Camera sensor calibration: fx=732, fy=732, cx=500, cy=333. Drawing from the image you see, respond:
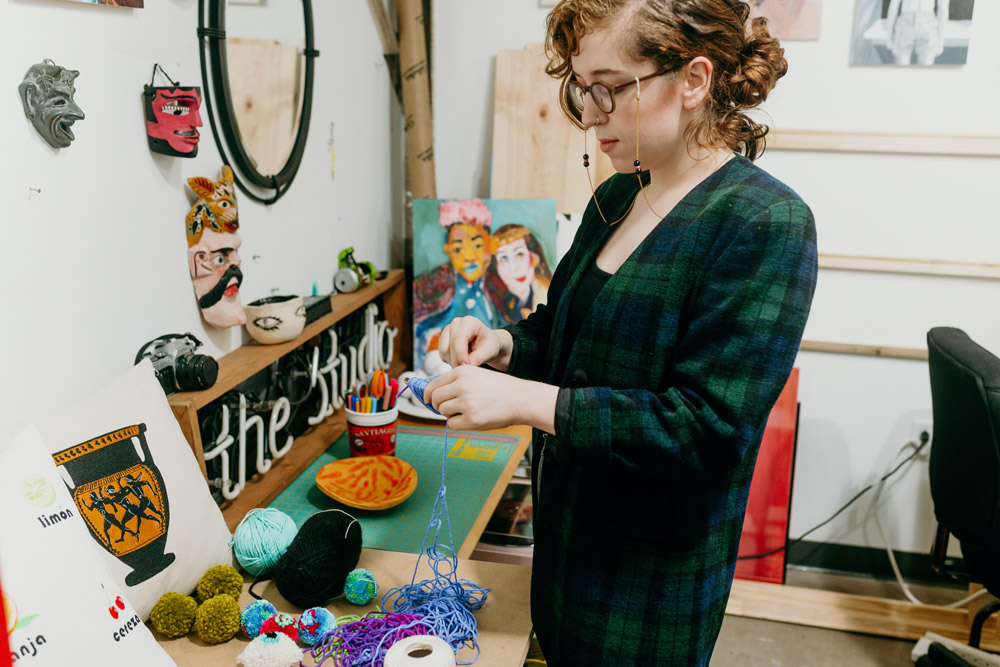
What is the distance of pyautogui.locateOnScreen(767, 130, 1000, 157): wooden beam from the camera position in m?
2.12

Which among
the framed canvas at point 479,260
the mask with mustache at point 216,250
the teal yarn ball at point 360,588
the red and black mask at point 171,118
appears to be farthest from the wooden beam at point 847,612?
the red and black mask at point 171,118

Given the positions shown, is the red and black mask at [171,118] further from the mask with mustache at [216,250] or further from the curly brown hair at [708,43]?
the curly brown hair at [708,43]

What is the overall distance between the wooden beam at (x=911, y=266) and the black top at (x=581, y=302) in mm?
1594

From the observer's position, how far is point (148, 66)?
1.15m

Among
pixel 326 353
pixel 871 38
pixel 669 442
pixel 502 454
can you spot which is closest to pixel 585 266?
pixel 669 442

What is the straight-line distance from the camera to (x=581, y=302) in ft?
3.10

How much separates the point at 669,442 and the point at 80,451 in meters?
0.74

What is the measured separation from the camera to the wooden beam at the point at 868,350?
2270 millimetres

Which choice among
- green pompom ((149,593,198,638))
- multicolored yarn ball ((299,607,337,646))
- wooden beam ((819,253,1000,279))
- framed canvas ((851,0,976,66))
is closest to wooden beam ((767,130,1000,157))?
framed canvas ((851,0,976,66))

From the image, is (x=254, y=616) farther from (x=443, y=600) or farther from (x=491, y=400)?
(x=491, y=400)

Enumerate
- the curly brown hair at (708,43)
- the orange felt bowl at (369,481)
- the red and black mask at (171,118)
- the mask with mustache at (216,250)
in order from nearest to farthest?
1. the curly brown hair at (708,43)
2. the red and black mask at (171,118)
3. the mask with mustache at (216,250)
4. the orange felt bowl at (369,481)

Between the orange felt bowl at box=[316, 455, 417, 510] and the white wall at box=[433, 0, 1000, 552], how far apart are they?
116cm

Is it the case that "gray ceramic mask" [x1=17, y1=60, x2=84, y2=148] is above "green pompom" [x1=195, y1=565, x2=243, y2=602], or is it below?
above

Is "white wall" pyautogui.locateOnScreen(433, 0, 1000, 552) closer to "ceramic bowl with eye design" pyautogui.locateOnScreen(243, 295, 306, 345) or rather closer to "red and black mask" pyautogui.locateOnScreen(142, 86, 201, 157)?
"ceramic bowl with eye design" pyautogui.locateOnScreen(243, 295, 306, 345)
